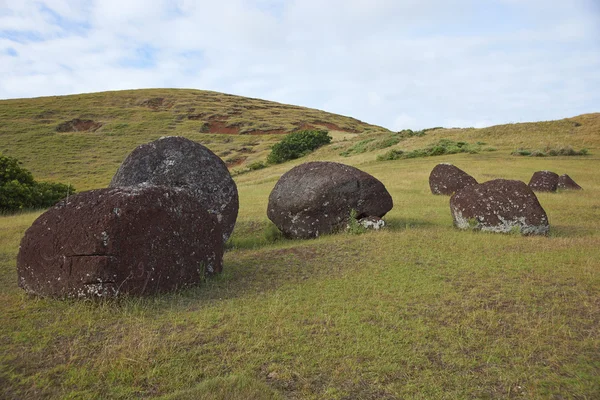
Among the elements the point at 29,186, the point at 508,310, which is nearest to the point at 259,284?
the point at 508,310

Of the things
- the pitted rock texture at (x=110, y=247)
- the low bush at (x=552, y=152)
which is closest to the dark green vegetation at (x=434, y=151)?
the low bush at (x=552, y=152)

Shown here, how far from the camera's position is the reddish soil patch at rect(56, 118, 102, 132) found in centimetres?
6894

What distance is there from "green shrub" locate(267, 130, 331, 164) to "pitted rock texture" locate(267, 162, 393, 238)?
1452 inches

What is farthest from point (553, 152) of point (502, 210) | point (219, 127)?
point (219, 127)

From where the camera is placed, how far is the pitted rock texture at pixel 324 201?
526 inches

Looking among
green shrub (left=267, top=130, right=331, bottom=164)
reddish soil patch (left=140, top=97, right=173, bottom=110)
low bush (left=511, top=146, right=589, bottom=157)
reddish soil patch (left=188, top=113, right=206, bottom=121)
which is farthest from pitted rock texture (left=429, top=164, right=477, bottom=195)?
reddish soil patch (left=140, top=97, right=173, bottom=110)

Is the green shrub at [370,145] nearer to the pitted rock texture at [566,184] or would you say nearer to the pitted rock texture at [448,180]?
the pitted rock texture at [448,180]

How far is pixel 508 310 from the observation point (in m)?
6.74

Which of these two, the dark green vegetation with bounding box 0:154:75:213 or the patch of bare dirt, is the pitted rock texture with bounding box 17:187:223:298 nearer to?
the dark green vegetation with bounding box 0:154:75:213

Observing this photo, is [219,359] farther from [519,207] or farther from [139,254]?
[519,207]

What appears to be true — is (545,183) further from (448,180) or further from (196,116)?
(196,116)

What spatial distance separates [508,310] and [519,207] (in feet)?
21.1

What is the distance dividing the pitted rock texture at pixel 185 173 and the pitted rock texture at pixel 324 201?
195 centimetres

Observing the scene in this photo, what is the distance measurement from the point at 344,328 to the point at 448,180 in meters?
17.2
